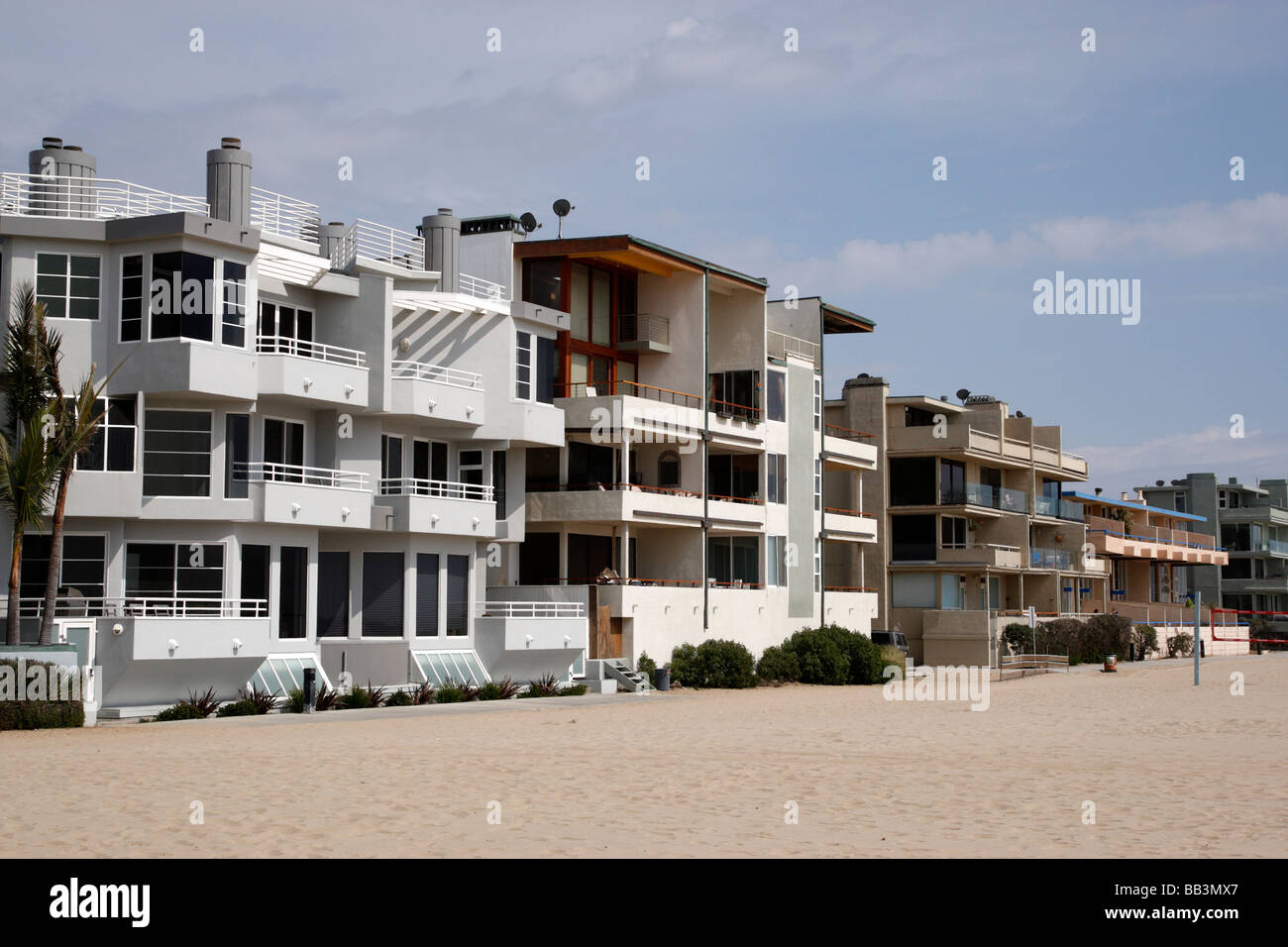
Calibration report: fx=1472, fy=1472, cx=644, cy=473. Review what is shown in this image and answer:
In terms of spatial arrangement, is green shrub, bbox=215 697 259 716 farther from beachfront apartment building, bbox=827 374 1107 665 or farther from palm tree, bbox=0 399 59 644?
beachfront apartment building, bbox=827 374 1107 665

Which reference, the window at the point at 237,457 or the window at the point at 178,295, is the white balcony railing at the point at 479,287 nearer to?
the window at the point at 237,457

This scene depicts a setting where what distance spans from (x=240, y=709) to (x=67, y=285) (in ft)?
Result: 35.2

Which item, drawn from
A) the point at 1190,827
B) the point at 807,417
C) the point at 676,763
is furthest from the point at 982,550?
the point at 1190,827

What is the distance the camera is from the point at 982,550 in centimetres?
7312

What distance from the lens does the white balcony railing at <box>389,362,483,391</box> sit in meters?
41.3

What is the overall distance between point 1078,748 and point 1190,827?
9.78 metres

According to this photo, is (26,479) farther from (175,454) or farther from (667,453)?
(667,453)

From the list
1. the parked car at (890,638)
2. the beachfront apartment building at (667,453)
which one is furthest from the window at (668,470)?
the parked car at (890,638)

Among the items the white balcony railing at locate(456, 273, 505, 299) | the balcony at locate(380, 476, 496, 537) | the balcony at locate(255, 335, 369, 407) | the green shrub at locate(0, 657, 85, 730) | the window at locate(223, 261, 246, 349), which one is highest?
the white balcony railing at locate(456, 273, 505, 299)

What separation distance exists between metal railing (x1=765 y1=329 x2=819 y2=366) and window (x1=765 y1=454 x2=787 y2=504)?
425 centimetres

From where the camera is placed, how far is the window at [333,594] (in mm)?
38750

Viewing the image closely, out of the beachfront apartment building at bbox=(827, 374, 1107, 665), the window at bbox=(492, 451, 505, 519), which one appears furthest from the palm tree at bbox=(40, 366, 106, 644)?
the beachfront apartment building at bbox=(827, 374, 1107, 665)

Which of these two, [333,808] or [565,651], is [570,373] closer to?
[565,651]

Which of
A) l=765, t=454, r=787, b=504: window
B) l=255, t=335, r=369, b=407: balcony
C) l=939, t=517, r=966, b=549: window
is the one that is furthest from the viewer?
l=939, t=517, r=966, b=549: window
